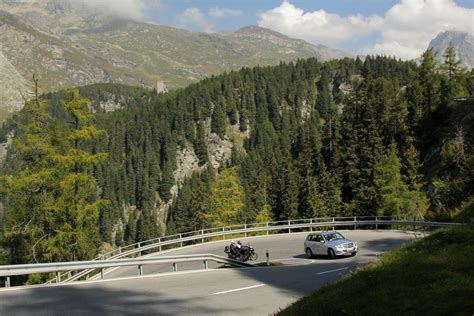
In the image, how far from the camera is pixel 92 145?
198m

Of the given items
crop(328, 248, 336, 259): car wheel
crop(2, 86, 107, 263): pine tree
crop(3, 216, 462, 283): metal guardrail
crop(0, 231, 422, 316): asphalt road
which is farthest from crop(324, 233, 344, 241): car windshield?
crop(2, 86, 107, 263): pine tree

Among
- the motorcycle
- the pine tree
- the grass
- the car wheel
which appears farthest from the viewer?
the motorcycle

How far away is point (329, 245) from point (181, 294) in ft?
49.4

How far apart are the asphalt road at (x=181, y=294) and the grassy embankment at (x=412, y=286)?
2.28m

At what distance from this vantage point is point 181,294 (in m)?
13.4

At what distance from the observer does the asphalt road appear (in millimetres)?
11195

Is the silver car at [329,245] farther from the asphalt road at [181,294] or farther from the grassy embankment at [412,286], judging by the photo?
the grassy embankment at [412,286]

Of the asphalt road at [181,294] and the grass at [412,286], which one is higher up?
the grass at [412,286]

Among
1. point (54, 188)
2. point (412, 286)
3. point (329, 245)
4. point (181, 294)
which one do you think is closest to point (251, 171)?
point (329, 245)

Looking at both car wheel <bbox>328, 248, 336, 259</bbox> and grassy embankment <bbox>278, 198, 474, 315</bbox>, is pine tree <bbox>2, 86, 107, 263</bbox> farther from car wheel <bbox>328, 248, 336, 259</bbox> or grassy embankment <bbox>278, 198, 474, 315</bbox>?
grassy embankment <bbox>278, 198, 474, 315</bbox>

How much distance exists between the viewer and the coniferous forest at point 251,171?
82.8 ft

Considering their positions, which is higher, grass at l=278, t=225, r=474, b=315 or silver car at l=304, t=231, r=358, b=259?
grass at l=278, t=225, r=474, b=315

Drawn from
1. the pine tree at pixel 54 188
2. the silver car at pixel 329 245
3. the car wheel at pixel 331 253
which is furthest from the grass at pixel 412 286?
the pine tree at pixel 54 188

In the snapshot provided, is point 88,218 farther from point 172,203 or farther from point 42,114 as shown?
point 172,203
